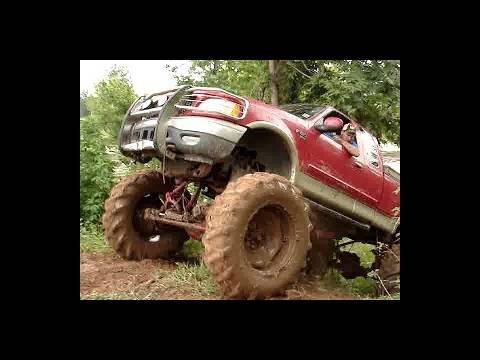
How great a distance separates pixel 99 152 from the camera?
335 inches

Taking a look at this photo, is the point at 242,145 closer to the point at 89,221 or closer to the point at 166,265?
the point at 166,265

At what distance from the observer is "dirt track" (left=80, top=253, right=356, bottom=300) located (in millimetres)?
4602

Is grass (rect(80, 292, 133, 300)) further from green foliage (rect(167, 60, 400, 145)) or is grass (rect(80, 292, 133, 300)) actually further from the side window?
green foliage (rect(167, 60, 400, 145))

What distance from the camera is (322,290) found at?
5195mm

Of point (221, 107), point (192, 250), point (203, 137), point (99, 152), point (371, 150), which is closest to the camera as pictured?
point (203, 137)

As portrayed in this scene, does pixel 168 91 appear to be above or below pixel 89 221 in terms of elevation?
above

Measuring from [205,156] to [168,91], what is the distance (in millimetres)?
1006

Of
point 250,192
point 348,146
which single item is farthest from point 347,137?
point 250,192

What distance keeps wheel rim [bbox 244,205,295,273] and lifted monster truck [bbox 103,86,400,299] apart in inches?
0.4

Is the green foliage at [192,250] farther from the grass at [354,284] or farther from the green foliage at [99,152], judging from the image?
the green foliage at [99,152]

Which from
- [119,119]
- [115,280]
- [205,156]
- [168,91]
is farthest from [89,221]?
[205,156]

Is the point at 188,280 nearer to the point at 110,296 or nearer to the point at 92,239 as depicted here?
the point at 110,296

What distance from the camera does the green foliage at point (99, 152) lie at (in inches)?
322

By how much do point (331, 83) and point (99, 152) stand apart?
4.19m
